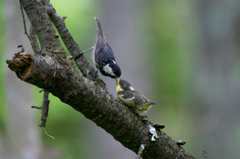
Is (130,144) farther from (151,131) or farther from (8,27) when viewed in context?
(8,27)

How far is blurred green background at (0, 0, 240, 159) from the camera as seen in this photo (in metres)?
6.37

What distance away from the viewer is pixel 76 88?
6.34 ft

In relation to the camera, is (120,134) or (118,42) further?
(118,42)

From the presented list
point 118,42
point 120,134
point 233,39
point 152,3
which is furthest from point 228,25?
point 120,134

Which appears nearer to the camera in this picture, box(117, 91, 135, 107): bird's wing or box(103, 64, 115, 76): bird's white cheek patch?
box(117, 91, 135, 107): bird's wing

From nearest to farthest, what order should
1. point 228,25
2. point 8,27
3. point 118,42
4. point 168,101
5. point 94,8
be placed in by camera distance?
point 8,27, point 118,42, point 228,25, point 94,8, point 168,101

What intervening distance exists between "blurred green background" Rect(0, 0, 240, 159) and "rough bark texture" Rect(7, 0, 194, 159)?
306 centimetres

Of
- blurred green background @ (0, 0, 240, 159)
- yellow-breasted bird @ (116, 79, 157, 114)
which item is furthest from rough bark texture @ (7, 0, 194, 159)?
blurred green background @ (0, 0, 240, 159)

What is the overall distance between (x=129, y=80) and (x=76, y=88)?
4556 millimetres

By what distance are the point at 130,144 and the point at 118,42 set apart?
4572mm

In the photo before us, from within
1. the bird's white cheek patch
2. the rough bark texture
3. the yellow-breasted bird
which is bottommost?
the rough bark texture

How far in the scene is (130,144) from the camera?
252cm

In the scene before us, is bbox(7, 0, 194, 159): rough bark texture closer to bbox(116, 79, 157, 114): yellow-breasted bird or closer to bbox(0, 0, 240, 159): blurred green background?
bbox(116, 79, 157, 114): yellow-breasted bird

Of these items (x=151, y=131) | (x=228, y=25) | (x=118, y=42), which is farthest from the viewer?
(x=228, y=25)
